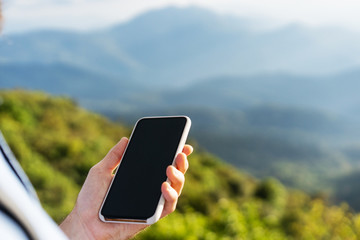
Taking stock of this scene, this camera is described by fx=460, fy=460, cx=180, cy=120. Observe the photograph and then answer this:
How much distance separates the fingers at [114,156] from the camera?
1.48 metres

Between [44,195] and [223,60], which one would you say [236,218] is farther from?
[223,60]

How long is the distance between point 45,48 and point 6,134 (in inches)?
5898

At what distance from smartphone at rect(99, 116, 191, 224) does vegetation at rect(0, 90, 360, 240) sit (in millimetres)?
2990

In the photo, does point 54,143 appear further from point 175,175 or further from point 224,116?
point 224,116

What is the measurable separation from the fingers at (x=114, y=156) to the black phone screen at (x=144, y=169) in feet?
0.08

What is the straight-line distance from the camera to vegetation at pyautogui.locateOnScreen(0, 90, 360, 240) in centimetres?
574

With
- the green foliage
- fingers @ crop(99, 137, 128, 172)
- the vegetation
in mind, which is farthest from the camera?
the green foliage

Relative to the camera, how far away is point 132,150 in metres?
1.47

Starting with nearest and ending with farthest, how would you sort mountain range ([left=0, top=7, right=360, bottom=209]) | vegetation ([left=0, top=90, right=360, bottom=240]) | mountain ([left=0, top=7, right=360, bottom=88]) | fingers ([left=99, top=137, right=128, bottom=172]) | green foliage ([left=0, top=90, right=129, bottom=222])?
fingers ([left=99, top=137, right=128, bottom=172])
vegetation ([left=0, top=90, right=360, bottom=240])
green foliage ([left=0, top=90, right=129, bottom=222])
mountain range ([left=0, top=7, right=360, bottom=209])
mountain ([left=0, top=7, right=360, bottom=88])

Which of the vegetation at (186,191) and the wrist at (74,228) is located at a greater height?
the wrist at (74,228)

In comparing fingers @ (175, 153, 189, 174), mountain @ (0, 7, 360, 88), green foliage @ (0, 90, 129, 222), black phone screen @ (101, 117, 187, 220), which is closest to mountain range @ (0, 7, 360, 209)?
mountain @ (0, 7, 360, 88)

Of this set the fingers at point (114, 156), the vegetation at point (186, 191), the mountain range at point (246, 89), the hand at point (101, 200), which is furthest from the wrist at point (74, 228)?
the mountain range at point (246, 89)

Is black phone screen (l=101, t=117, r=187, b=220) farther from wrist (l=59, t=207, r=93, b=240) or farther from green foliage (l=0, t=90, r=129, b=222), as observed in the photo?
green foliage (l=0, t=90, r=129, b=222)

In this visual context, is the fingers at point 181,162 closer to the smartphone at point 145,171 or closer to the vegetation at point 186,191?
the smartphone at point 145,171
